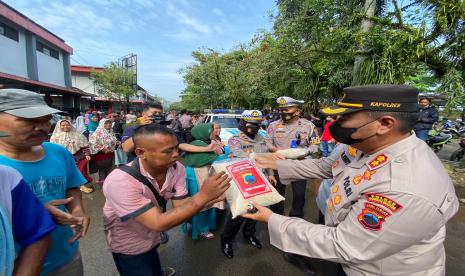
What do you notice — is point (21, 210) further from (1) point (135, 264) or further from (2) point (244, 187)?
(2) point (244, 187)

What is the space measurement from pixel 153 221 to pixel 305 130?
2736 mm

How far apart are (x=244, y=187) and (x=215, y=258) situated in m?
1.88

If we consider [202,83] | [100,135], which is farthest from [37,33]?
[100,135]

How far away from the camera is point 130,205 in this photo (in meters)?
1.52

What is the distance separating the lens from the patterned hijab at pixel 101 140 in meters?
5.29

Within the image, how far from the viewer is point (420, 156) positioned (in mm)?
1204

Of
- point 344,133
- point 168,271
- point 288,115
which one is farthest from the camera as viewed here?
point 288,115

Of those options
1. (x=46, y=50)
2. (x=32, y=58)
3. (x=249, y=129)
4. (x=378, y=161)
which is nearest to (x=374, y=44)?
(x=249, y=129)

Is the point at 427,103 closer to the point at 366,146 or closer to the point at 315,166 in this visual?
the point at 315,166

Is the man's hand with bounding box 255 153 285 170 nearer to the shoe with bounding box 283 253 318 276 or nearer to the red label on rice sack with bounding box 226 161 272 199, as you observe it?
the red label on rice sack with bounding box 226 161 272 199

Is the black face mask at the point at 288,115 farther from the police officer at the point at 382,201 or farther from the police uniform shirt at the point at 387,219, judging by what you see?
the police uniform shirt at the point at 387,219

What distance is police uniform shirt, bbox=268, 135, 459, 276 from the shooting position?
109 cm

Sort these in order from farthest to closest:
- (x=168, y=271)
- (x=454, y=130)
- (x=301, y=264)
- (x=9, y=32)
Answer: (x=9, y=32) → (x=454, y=130) → (x=301, y=264) → (x=168, y=271)

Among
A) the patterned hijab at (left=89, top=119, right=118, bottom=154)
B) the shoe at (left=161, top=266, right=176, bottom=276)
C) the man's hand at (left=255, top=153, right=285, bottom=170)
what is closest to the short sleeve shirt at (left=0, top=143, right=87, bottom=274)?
the shoe at (left=161, top=266, right=176, bottom=276)
